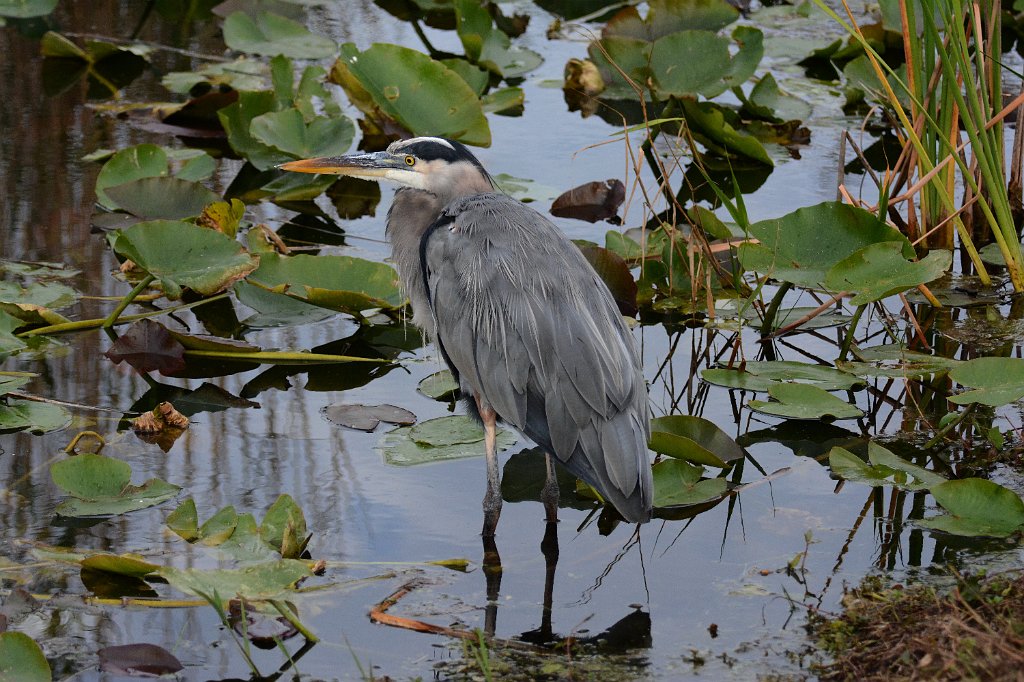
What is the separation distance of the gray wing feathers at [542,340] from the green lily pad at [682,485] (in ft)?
0.82

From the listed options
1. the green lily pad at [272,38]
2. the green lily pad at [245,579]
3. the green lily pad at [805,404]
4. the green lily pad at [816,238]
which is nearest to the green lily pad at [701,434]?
the green lily pad at [805,404]

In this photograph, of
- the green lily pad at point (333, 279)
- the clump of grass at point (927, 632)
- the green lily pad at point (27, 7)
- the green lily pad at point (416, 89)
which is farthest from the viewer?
the green lily pad at point (27, 7)

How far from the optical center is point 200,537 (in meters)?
3.08

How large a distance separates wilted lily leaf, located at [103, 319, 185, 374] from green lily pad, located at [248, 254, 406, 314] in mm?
410

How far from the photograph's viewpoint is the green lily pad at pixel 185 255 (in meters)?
3.99

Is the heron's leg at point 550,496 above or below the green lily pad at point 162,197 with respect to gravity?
below

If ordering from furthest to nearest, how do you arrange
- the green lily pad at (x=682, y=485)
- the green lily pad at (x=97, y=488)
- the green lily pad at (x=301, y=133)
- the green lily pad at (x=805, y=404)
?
the green lily pad at (x=301, y=133)
the green lily pad at (x=805, y=404)
the green lily pad at (x=682, y=485)
the green lily pad at (x=97, y=488)

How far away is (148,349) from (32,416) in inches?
19.6

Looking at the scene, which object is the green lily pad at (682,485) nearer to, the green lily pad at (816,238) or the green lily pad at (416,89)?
the green lily pad at (816,238)

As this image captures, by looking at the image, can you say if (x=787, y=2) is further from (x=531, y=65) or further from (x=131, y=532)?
(x=131, y=532)

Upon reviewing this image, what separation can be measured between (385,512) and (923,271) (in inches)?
69.5

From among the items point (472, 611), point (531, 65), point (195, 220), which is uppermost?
point (531, 65)

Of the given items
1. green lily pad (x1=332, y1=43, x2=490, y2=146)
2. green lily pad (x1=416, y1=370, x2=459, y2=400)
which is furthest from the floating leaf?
green lily pad (x1=332, y1=43, x2=490, y2=146)

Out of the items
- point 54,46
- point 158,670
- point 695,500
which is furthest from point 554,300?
point 54,46
